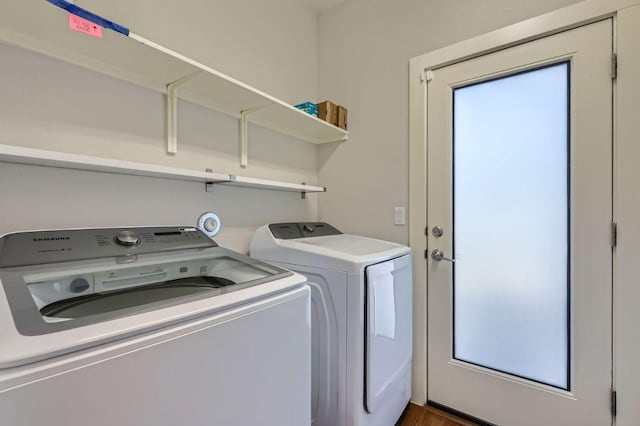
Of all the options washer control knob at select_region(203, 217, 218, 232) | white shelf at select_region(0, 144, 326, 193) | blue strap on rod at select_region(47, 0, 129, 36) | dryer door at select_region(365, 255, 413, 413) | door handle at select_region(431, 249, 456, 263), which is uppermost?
blue strap on rod at select_region(47, 0, 129, 36)

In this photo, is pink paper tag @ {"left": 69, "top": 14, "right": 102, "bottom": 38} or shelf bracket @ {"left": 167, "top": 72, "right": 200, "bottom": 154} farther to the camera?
shelf bracket @ {"left": 167, "top": 72, "right": 200, "bottom": 154}

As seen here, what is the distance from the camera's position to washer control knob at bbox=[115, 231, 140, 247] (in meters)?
1.16

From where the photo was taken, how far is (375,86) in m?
2.12

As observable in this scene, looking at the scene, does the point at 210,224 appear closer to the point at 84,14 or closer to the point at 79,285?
the point at 79,285

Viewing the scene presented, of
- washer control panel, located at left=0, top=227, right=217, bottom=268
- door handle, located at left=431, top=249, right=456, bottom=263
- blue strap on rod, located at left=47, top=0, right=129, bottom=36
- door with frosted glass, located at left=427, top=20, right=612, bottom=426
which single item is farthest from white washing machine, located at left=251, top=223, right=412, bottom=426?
blue strap on rod, located at left=47, top=0, right=129, bottom=36

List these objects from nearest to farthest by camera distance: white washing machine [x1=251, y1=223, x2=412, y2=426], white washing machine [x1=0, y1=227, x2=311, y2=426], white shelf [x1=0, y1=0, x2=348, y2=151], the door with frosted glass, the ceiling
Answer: white washing machine [x1=0, y1=227, x2=311, y2=426] < white shelf [x1=0, y1=0, x2=348, y2=151] < white washing machine [x1=251, y1=223, x2=412, y2=426] < the door with frosted glass < the ceiling

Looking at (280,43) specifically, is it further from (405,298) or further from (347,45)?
(405,298)

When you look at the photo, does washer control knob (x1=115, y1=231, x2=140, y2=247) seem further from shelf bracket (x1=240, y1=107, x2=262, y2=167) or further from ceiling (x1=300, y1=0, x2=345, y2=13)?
ceiling (x1=300, y1=0, x2=345, y2=13)

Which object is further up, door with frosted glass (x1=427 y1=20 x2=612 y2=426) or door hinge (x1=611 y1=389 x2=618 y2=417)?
door with frosted glass (x1=427 y1=20 x2=612 y2=426)

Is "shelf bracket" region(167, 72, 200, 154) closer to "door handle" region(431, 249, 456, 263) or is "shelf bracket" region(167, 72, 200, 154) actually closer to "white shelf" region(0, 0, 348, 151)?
"white shelf" region(0, 0, 348, 151)

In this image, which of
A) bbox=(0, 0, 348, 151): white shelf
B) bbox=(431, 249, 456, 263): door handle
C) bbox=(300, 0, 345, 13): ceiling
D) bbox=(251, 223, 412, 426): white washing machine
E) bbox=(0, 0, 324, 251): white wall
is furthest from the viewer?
bbox=(300, 0, 345, 13): ceiling

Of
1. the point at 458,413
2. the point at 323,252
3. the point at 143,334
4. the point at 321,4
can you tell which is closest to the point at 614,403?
the point at 458,413

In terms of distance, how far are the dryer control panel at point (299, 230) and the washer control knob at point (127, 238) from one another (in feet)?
2.30

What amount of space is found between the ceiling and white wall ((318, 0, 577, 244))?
4 cm
